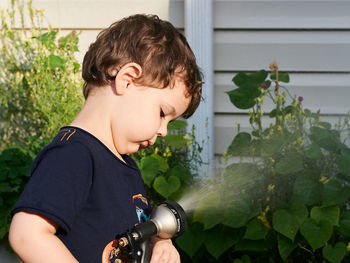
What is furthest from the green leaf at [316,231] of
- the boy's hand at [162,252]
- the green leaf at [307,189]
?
the boy's hand at [162,252]

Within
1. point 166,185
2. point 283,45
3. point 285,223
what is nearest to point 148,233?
point 285,223

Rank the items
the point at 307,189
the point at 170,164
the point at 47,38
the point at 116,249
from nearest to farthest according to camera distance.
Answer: the point at 116,249
the point at 307,189
the point at 170,164
the point at 47,38

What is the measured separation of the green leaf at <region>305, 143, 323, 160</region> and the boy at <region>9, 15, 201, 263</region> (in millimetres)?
1160

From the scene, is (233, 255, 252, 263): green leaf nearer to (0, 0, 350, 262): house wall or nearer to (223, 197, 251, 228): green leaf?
(223, 197, 251, 228): green leaf

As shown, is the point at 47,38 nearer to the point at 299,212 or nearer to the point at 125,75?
the point at 299,212

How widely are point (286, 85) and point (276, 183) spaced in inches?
33.3

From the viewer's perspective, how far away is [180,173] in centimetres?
313

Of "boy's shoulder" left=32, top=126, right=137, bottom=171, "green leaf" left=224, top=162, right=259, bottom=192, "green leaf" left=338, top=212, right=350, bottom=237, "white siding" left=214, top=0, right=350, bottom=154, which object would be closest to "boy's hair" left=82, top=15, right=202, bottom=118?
"boy's shoulder" left=32, top=126, right=137, bottom=171

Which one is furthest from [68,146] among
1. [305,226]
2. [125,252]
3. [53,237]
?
[305,226]

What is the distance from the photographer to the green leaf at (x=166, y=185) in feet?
9.72

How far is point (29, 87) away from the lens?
11.7 ft

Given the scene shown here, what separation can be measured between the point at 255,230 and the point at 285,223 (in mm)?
166

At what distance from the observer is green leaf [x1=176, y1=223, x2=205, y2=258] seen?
2928 millimetres

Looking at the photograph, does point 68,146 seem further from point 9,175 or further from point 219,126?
point 219,126
